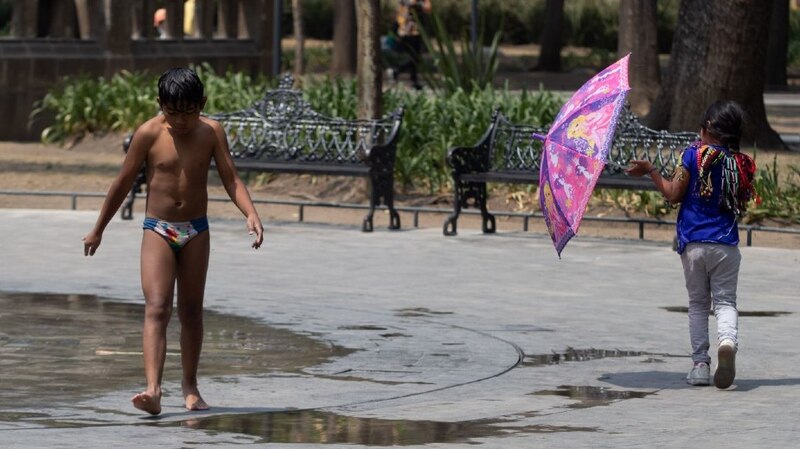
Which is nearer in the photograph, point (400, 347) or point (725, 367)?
point (725, 367)

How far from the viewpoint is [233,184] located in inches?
344

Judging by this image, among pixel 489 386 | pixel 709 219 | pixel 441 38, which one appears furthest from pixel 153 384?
pixel 441 38

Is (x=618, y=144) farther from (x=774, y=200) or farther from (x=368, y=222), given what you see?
(x=368, y=222)

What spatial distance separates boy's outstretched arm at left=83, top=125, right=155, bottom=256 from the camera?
8.53m

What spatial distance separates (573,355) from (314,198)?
32.5 ft

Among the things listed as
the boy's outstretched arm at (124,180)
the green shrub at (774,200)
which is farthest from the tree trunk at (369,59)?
the boy's outstretched arm at (124,180)

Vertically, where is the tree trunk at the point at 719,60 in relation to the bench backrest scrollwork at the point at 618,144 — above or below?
above

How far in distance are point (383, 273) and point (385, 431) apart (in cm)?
600

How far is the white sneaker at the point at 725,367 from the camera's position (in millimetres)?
9219

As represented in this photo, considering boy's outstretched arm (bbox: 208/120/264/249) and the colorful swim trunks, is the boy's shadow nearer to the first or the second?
A: boy's outstretched arm (bbox: 208/120/264/249)

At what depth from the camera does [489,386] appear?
9.34 m

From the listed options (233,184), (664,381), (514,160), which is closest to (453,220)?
(514,160)

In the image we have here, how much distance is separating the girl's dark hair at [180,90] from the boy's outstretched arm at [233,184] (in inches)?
9.8

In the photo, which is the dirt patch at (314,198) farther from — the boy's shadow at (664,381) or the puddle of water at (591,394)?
the puddle of water at (591,394)
